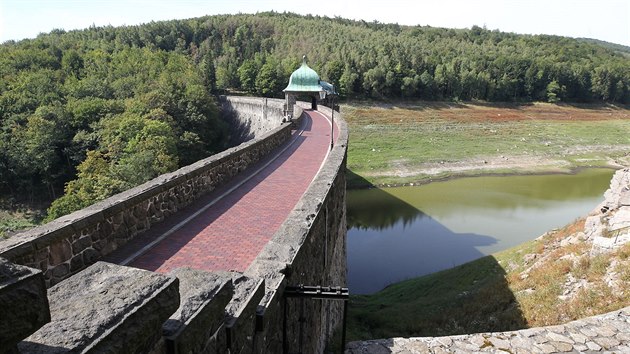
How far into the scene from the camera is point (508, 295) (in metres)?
12.0

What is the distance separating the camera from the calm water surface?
67.5 ft

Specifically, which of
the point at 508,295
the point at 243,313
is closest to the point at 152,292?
the point at 243,313

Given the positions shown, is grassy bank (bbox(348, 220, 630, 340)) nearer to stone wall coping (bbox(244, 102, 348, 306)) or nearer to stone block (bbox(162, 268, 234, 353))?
stone wall coping (bbox(244, 102, 348, 306))

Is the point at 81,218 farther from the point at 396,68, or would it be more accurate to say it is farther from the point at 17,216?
the point at 396,68

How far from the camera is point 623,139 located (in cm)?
5288

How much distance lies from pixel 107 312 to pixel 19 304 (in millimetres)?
612

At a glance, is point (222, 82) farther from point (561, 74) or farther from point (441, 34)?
point (441, 34)

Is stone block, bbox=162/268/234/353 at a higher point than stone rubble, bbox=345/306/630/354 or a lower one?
higher

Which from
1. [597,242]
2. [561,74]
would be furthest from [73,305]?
[561,74]

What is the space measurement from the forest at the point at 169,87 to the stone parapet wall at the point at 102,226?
20395 millimetres

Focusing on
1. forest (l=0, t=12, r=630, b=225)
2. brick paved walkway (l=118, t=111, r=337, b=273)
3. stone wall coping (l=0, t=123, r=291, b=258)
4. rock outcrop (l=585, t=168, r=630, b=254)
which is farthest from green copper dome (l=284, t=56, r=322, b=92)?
stone wall coping (l=0, t=123, r=291, b=258)

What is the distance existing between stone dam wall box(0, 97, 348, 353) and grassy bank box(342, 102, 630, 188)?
1087 inches

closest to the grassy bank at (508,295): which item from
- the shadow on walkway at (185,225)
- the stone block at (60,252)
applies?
the shadow on walkway at (185,225)

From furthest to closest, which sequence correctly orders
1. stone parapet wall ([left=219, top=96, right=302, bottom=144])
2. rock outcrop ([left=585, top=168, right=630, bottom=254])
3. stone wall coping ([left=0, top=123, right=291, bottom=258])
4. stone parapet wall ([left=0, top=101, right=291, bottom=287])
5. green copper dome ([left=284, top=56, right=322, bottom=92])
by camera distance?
1. stone parapet wall ([left=219, top=96, right=302, bottom=144])
2. green copper dome ([left=284, top=56, right=322, bottom=92])
3. rock outcrop ([left=585, top=168, right=630, bottom=254])
4. stone parapet wall ([left=0, top=101, right=291, bottom=287])
5. stone wall coping ([left=0, top=123, right=291, bottom=258])
